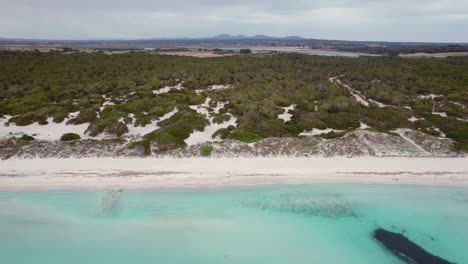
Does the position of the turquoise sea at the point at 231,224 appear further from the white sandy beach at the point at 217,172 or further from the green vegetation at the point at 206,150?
the green vegetation at the point at 206,150

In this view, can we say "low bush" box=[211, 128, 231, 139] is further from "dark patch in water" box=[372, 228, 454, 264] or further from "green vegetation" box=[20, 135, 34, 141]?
"green vegetation" box=[20, 135, 34, 141]

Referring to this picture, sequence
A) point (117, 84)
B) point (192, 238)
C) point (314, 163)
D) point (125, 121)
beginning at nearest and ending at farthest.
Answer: point (192, 238), point (314, 163), point (125, 121), point (117, 84)

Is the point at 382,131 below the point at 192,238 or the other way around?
the other way around

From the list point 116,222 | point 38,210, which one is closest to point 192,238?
point 116,222

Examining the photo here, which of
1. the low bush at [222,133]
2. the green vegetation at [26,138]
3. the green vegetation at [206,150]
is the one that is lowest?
the green vegetation at [206,150]

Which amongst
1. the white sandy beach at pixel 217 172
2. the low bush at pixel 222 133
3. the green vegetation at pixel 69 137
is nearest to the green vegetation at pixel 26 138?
the green vegetation at pixel 69 137

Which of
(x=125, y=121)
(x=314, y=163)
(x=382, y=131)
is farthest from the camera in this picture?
(x=125, y=121)

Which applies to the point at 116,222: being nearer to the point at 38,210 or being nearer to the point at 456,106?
the point at 38,210
